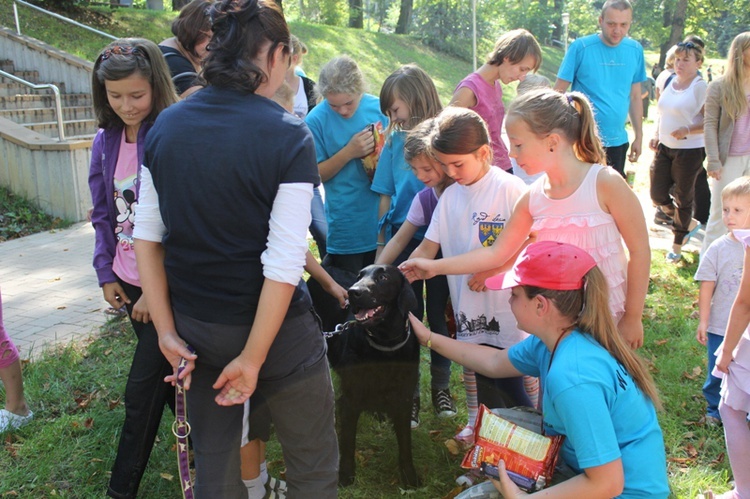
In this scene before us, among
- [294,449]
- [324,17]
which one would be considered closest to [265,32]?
[294,449]

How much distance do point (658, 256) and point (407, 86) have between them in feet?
14.3

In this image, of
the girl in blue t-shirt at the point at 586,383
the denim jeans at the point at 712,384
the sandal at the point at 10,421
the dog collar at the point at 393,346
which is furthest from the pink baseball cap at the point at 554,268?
the sandal at the point at 10,421

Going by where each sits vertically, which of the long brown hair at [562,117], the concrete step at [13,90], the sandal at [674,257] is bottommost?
the sandal at [674,257]

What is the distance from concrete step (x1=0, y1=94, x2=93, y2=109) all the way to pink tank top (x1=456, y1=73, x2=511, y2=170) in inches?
317

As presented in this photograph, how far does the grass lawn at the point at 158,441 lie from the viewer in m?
3.31

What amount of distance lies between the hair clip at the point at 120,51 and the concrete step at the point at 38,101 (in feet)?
27.8

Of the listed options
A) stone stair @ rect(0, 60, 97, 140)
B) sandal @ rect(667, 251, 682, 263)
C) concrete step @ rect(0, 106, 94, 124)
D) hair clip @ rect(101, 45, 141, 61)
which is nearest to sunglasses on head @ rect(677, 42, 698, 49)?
sandal @ rect(667, 251, 682, 263)

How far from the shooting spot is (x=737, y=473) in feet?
9.76

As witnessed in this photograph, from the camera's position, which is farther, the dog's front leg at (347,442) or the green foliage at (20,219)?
the green foliage at (20,219)

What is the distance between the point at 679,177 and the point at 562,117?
4855 mm

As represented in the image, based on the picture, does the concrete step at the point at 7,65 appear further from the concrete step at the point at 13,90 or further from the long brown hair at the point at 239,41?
the long brown hair at the point at 239,41

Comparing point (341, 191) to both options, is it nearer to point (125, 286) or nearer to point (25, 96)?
point (125, 286)

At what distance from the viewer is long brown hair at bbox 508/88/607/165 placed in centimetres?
285

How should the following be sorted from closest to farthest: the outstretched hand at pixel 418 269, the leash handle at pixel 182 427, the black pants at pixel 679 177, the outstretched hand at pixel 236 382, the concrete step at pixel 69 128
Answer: the outstretched hand at pixel 236 382 → the leash handle at pixel 182 427 → the outstretched hand at pixel 418 269 → the black pants at pixel 679 177 → the concrete step at pixel 69 128
